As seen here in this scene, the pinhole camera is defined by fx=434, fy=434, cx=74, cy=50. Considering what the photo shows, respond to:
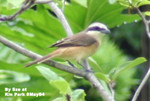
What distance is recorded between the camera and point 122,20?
186 centimetres

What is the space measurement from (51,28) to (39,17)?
78 millimetres

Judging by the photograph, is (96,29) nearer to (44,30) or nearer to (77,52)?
(77,52)

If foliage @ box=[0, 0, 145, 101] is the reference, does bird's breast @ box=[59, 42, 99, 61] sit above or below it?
below

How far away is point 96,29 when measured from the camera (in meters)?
1.74

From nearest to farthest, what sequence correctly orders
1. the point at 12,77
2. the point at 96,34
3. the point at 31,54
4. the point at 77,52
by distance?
the point at 31,54 → the point at 77,52 → the point at 96,34 → the point at 12,77

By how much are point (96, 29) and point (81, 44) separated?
0.09 metres

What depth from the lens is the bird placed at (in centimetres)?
162

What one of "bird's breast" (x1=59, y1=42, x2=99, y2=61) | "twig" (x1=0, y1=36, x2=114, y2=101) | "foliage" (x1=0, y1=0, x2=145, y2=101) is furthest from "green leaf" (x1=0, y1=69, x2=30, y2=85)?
"twig" (x1=0, y1=36, x2=114, y2=101)

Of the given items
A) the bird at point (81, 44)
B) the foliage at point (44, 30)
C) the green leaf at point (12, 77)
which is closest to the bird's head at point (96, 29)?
the bird at point (81, 44)

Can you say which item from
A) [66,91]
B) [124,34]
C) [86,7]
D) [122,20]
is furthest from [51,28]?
[124,34]

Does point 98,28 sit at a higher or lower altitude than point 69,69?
higher

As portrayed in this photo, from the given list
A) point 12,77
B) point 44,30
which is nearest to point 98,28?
point 44,30

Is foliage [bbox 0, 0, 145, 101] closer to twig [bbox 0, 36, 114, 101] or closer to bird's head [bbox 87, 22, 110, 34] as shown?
bird's head [bbox 87, 22, 110, 34]

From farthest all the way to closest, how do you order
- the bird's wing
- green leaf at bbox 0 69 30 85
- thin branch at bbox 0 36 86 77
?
green leaf at bbox 0 69 30 85 < the bird's wing < thin branch at bbox 0 36 86 77
